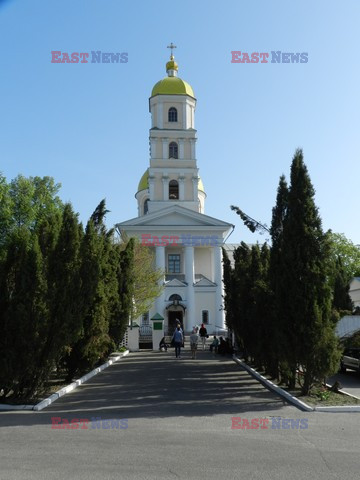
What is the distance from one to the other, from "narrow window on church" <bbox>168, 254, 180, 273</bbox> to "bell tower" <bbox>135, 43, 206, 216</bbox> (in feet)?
18.8

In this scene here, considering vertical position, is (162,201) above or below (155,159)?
below

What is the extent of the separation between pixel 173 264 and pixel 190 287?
473 cm

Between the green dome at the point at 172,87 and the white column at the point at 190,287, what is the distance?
17.0m

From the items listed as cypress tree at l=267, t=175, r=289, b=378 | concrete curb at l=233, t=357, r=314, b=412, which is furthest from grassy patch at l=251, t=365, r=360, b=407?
cypress tree at l=267, t=175, r=289, b=378

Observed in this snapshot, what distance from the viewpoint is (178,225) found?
5444cm

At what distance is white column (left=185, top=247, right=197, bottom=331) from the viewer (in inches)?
2089

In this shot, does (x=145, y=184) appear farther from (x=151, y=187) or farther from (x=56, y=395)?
(x=56, y=395)

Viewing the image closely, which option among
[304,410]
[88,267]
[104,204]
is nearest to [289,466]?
[304,410]

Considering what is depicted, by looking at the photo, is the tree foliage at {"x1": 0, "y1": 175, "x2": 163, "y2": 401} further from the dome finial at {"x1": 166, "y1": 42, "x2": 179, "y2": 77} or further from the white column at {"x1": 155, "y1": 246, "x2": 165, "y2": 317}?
the dome finial at {"x1": 166, "y1": 42, "x2": 179, "y2": 77}

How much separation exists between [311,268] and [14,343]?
740cm

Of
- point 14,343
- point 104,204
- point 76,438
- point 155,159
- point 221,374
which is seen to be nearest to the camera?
point 76,438

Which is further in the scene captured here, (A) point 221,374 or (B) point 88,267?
(A) point 221,374

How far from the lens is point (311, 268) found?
13.1 m

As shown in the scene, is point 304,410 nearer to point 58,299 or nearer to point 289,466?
point 289,466
